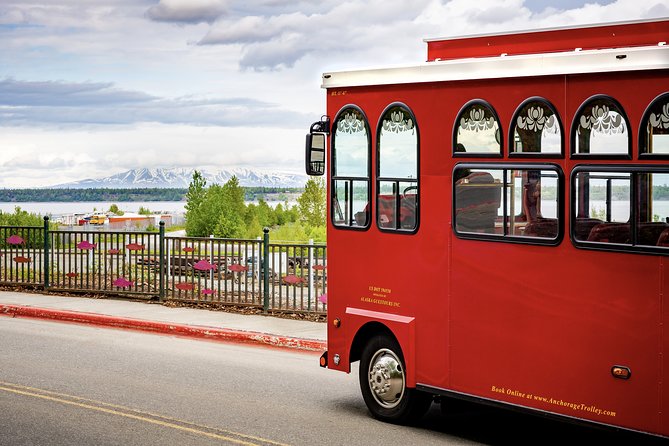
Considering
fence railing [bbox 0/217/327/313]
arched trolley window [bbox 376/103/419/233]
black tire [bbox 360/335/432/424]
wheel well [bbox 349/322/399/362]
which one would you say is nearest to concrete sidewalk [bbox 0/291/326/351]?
fence railing [bbox 0/217/327/313]

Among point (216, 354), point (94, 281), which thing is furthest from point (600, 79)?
point (94, 281)

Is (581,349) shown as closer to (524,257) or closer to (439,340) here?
(524,257)

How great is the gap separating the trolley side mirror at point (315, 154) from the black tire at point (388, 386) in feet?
5.94

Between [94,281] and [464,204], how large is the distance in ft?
42.4

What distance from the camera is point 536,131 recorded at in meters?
8.05

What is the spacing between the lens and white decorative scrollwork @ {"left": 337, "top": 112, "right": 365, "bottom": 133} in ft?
32.2

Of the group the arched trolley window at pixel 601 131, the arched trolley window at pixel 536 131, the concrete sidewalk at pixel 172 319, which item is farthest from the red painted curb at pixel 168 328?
the arched trolley window at pixel 601 131

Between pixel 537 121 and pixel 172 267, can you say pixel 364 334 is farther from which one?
pixel 172 267

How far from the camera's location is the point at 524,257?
26.5 feet

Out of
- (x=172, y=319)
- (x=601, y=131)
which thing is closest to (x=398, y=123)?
(x=601, y=131)

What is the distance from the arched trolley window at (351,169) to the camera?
9727 millimetres

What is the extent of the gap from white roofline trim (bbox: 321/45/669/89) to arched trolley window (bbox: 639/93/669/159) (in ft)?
0.90

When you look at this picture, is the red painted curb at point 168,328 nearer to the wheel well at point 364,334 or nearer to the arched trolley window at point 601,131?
the wheel well at point 364,334

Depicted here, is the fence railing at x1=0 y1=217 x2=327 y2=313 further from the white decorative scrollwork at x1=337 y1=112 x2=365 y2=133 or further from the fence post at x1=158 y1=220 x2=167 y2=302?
the white decorative scrollwork at x1=337 y1=112 x2=365 y2=133
